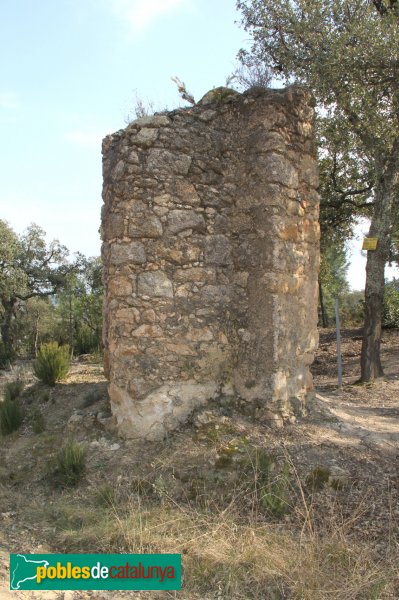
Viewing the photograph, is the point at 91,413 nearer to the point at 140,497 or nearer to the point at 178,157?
the point at 140,497

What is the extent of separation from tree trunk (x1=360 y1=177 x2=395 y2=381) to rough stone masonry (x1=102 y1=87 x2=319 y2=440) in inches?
196

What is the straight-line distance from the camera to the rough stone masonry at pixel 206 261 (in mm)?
5066

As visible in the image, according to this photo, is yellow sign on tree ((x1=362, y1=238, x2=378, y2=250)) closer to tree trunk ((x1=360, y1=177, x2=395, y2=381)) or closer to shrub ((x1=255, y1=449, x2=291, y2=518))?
tree trunk ((x1=360, y1=177, x2=395, y2=381))

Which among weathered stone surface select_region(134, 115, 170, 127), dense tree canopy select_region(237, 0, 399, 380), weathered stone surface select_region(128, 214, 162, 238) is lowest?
weathered stone surface select_region(128, 214, 162, 238)

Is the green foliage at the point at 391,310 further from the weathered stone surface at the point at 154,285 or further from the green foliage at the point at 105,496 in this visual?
the green foliage at the point at 105,496

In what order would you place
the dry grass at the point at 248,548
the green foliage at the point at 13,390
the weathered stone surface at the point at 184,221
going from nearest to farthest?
the dry grass at the point at 248,548, the weathered stone surface at the point at 184,221, the green foliage at the point at 13,390

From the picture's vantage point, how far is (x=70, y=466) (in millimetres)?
4738

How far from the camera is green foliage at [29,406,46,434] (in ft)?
19.5

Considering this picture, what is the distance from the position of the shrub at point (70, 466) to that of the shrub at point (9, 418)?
5.40 feet

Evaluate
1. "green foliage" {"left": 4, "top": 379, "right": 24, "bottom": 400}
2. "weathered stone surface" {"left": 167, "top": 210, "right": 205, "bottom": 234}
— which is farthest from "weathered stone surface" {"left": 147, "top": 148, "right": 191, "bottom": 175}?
"green foliage" {"left": 4, "top": 379, "right": 24, "bottom": 400}

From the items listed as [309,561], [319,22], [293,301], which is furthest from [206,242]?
[319,22]

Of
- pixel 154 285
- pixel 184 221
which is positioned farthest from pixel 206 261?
pixel 154 285

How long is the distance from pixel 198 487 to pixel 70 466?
3.97 feet

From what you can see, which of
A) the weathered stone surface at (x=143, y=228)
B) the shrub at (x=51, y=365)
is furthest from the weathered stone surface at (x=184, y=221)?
the shrub at (x=51, y=365)
